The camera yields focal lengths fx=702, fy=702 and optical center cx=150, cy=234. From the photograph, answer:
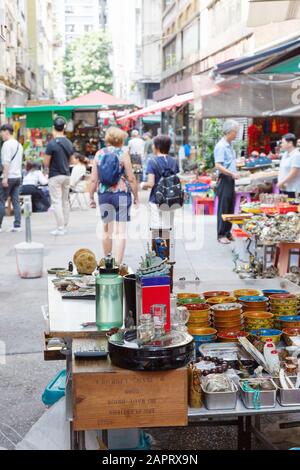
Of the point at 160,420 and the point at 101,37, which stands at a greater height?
the point at 101,37

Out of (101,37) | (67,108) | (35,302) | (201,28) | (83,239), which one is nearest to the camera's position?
(35,302)

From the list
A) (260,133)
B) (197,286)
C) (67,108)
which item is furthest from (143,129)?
(197,286)

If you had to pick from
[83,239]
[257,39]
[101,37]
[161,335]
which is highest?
[101,37]

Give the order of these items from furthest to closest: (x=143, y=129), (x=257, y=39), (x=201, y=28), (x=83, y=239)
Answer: (x=143, y=129) → (x=201, y=28) → (x=257, y=39) → (x=83, y=239)

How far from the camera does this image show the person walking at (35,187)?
51.1 ft

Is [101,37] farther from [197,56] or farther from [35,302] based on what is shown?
[35,302]

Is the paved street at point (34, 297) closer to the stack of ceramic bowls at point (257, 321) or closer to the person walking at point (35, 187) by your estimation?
the person walking at point (35, 187)

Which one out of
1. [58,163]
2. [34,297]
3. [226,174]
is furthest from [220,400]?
[58,163]

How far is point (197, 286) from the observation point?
206 inches

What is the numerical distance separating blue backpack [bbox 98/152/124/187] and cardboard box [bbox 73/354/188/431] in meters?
5.61

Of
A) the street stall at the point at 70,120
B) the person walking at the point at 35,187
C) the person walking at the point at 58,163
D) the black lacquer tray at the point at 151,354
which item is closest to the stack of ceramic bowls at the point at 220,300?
the black lacquer tray at the point at 151,354

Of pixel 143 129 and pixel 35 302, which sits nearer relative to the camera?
pixel 35 302

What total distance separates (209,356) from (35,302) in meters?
4.45

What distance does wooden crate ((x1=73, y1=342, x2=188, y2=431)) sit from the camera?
3213mm
